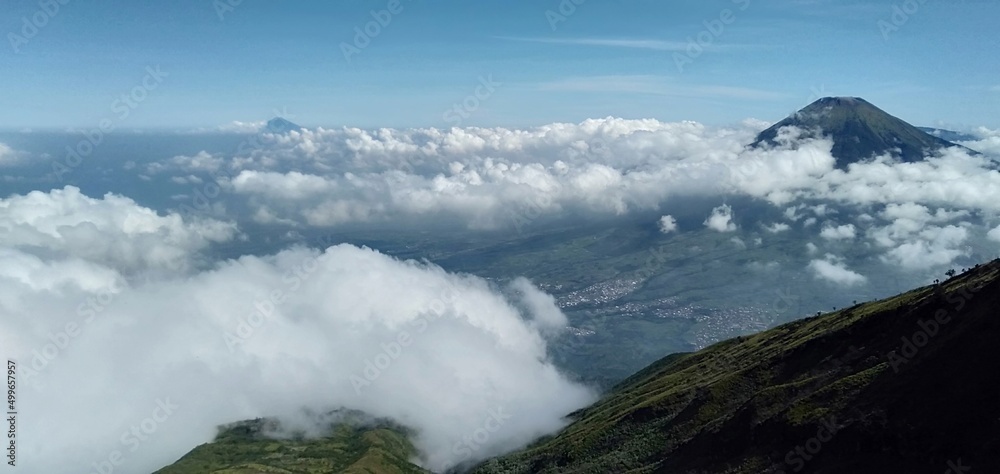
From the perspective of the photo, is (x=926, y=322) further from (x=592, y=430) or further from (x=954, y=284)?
(x=592, y=430)

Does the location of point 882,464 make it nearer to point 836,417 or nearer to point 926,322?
point 836,417

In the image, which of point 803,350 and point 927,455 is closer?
point 927,455

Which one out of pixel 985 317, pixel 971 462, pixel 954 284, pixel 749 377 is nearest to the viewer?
pixel 971 462

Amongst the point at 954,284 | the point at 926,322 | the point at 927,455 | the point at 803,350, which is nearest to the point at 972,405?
the point at 927,455

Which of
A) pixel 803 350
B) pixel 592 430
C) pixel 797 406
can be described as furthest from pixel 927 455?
pixel 592 430

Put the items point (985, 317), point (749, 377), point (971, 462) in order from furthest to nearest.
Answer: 1. point (749, 377)
2. point (985, 317)
3. point (971, 462)

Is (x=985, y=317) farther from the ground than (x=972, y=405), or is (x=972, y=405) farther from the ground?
(x=985, y=317)

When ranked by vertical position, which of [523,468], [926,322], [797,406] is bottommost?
[523,468]
